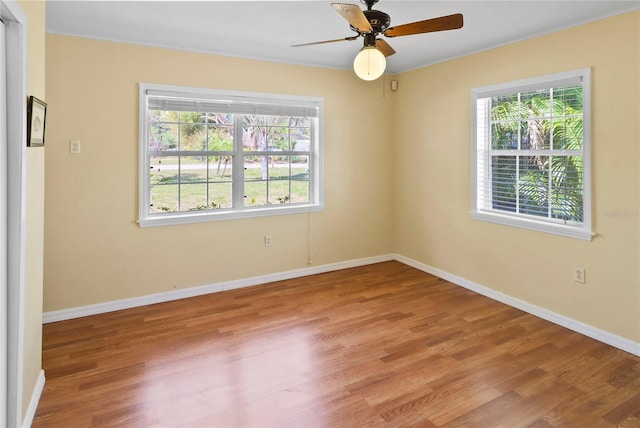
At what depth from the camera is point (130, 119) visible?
3.53 metres

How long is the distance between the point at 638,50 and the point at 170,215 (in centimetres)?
399

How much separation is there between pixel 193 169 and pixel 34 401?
7.67 ft

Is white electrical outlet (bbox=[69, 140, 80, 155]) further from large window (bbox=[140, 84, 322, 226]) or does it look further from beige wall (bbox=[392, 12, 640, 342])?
beige wall (bbox=[392, 12, 640, 342])

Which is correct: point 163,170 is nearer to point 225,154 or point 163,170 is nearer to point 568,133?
point 225,154

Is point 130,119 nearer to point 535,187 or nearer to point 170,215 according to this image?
point 170,215

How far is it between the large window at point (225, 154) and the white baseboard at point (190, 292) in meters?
0.70

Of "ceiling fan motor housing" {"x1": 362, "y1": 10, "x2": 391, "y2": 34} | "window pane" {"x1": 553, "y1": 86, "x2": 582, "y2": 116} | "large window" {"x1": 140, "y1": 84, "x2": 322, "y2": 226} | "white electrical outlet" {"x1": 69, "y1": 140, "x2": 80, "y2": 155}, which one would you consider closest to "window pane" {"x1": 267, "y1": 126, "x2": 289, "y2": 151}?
"large window" {"x1": 140, "y1": 84, "x2": 322, "y2": 226}

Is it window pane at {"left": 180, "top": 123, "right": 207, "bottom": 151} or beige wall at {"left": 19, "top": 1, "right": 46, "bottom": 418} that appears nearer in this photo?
beige wall at {"left": 19, "top": 1, "right": 46, "bottom": 418}

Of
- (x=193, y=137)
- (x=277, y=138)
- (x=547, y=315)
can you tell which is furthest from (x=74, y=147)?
(x=547, y=315)

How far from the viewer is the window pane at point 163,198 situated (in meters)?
3.78

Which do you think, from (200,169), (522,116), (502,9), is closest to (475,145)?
(522,116)

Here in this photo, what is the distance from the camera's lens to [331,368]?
102 inches

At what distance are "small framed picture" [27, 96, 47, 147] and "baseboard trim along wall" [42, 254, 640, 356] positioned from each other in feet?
6.16

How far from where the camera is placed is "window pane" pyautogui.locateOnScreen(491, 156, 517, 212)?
373 cm
